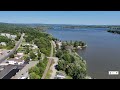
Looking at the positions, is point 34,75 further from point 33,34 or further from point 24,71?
point 33,34

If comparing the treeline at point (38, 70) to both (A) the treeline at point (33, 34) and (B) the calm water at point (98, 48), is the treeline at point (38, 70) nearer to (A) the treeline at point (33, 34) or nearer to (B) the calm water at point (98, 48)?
(A) the treeline at point (33, 34)

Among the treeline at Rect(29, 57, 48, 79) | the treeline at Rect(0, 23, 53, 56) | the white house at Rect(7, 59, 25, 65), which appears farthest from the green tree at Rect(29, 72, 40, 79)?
the treeline at Rect(0, 23, 53, 56)

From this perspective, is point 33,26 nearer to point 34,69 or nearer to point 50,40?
point 50,40

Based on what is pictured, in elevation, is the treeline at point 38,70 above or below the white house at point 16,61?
below

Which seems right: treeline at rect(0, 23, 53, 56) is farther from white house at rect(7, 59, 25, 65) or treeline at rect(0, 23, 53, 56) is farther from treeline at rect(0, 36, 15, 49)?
white house at rect(7, 59, 25, 65)

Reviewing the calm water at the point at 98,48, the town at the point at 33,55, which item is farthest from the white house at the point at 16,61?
the calm water at the point at 98,48

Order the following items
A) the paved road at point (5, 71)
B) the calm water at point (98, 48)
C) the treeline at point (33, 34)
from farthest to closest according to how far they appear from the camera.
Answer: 1. the treeline at point (33, 34)
2. the calm water at point (98, 48)
3. the paved road at point (5, 71)

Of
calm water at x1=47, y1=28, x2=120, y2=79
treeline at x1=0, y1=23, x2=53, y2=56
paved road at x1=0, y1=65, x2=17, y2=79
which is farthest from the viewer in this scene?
treeline at x1=0, y1=23, x2=53, y2=56
